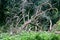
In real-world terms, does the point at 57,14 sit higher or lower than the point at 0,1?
lower

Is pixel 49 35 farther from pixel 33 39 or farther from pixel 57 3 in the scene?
pixel 57 3

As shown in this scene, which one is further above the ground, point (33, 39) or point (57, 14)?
point (33, 39)

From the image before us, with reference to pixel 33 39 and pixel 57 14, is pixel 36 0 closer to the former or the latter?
pixel 57 14

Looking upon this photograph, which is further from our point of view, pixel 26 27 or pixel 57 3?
pixel 57 3

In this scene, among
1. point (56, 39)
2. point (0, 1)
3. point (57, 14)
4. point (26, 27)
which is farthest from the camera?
point (0, 1)

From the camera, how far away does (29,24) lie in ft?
23.2

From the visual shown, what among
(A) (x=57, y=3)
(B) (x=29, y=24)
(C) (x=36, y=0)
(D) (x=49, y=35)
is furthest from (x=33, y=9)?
(D) (x=49, y=35)

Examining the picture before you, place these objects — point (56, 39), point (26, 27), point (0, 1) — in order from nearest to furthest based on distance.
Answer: point (56, 39), point (26, 27), point (0, 1)

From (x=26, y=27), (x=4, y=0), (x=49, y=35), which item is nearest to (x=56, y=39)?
(x=49, y=35)

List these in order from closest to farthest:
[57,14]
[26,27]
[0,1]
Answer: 1. [26,27]
2. [57,14]
3. [0,1]

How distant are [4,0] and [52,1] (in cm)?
242

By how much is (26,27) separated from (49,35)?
8.91ft

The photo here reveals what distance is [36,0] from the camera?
11.1 meters

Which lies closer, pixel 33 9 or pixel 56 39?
pixel 56 39
